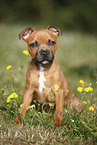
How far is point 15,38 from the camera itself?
447 inches

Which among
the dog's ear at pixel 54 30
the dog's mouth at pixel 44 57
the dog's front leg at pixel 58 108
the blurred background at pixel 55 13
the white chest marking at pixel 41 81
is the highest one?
the blurred background at pixel 55 13

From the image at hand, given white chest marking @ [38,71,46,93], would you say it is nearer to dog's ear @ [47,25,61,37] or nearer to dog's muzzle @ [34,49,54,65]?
dog's muzzle @ [34,49,54,65]

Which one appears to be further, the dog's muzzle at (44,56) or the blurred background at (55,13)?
the blurred background at (55,13)

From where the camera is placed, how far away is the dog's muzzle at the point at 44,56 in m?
3.34

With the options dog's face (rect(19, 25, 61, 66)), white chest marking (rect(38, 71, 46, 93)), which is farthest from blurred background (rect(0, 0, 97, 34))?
white chest marking (rect(38, 71, 46, 93))

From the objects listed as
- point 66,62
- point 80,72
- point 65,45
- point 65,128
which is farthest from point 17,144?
point 65,45

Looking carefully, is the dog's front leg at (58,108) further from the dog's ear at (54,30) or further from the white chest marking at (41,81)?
the dog's ear at (54,30)

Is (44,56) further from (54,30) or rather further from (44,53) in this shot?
(54,30)

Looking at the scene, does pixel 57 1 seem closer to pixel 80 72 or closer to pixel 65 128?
pixel 80 72

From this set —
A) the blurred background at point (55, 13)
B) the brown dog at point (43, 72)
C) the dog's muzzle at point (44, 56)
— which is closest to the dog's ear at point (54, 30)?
A: the brown dog at point (43, 72)

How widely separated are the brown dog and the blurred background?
1760 centimetres

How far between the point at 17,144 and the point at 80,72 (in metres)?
4.90

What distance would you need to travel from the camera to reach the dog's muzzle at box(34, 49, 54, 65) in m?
3.34

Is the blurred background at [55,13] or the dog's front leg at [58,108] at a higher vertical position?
the blurred background at [55,13]
